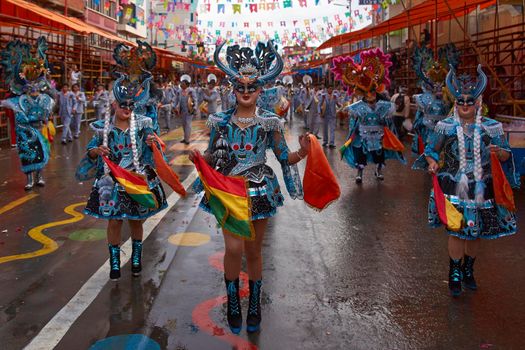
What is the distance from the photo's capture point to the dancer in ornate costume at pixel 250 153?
4543 mm

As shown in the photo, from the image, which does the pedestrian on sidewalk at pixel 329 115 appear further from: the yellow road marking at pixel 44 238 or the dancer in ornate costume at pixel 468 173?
the dancer in ornate costume at pixel 468 173

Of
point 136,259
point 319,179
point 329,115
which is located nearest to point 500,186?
point 319,179

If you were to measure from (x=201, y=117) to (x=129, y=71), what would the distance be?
26.7 m

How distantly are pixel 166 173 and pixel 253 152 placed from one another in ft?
3.37

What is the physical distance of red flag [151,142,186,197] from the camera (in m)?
5.16

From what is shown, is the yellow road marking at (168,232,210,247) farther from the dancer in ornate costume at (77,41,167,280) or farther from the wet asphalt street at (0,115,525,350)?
the dancer in ornate costume at (77,41,167,280)

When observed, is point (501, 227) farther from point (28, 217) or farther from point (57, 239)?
point (28, 217)

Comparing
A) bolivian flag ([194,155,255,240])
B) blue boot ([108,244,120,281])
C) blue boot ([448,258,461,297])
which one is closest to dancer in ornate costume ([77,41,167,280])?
blue boot ([108,244,120,281])

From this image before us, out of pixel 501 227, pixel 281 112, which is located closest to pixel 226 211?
pixel 501 227

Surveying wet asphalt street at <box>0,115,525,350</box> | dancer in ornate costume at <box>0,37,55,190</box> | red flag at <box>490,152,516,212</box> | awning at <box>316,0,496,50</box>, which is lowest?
wet asphalt street at <box>0,115,525,350</box>

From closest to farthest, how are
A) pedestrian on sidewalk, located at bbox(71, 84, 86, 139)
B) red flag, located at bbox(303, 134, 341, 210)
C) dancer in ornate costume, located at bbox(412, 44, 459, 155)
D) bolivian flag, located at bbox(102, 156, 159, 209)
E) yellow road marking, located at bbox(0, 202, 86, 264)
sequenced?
red flag, located at bbox(303, 134, 341, 210)
bolivian flag, located at bbox(102, 156, 159, 209)
yellow road marking, located at bbox(0, 202, 86, 264)
dancer in ornate costume, located at bbox(412, 44, 459, 155)
pedestrian on sidewalk, located at bbox(71, 84, 86, 139)

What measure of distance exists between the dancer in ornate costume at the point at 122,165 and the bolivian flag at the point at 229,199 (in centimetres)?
140

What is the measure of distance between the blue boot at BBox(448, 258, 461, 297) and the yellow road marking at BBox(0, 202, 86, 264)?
171 inches

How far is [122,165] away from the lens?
5.73 metres
